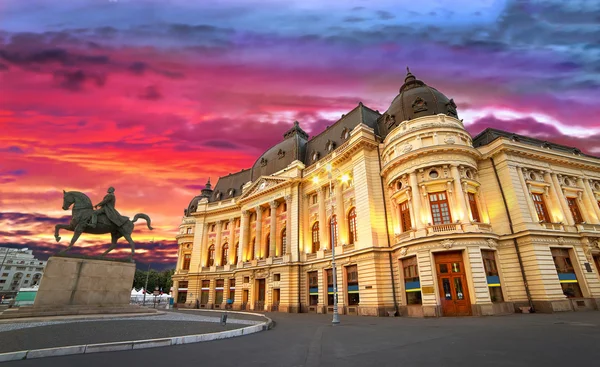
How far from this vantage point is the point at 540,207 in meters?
29.1

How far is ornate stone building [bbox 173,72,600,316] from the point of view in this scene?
23.9 m

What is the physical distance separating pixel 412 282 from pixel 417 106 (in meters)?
18.1

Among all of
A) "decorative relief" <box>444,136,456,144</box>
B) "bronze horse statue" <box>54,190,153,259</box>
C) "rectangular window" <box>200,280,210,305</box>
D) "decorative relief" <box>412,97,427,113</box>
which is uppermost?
"decorative relief" <box>412,97,427,113</box>

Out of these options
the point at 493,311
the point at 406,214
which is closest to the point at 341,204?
the point at 406,214

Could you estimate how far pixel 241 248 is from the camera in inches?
1795

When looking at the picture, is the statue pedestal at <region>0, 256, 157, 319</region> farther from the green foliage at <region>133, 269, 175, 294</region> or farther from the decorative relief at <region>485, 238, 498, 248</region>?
the green foliage at <region>133, 269, 175, 294</region>

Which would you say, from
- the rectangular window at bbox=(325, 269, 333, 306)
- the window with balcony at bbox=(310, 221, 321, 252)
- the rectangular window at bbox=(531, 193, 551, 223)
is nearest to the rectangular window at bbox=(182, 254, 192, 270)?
the window with balcony at bbox=(310, 221, 321, 252)

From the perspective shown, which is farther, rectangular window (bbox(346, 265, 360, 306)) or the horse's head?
rectangular window (bbox(346, 265, 360, 306))

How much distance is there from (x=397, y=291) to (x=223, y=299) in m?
30.5

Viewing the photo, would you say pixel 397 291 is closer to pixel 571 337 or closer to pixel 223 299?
pixel 571 337

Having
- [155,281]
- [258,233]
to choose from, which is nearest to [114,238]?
[258,233]

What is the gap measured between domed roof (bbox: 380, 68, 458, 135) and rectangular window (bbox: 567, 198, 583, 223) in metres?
15.9

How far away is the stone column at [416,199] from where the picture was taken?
2558 centimetres

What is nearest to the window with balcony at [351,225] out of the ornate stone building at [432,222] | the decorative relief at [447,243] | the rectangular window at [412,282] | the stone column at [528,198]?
the ornate stone building at [432,222]
